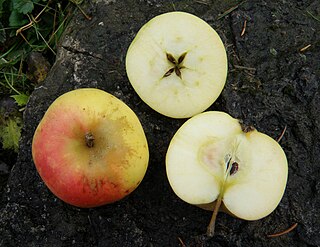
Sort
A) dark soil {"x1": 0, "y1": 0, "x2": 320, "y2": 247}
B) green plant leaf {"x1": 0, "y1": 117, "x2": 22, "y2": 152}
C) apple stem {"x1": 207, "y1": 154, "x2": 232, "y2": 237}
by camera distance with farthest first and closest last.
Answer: green plant leaf {"x1": 0, "y1": 117, "x2": 22, "y2": 152}
dark soil {"x1": 0, "y1": 0, "x2": 320, "y2": 247}
apple stem {"x1": 207, "y1": 154, "x2": 232, "y2": 237}

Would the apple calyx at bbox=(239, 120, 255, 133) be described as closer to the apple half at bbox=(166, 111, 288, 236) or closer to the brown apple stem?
the apple half at bbox=(166, 111, 288, 236)

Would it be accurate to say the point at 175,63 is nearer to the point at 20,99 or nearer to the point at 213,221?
the point at 213,221

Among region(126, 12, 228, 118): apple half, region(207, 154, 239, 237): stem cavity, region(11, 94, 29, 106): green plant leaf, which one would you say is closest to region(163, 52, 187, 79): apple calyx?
region(126, 12, 228, 118): apple half

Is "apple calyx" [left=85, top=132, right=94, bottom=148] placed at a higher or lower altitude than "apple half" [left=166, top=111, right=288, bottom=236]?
higher

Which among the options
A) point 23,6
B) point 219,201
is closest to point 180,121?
point 219,201

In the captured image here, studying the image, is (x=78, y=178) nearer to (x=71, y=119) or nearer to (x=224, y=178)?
Result: (x=71, y=119)

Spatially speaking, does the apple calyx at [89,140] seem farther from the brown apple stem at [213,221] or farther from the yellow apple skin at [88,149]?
the brown apple stem at [213,221]
